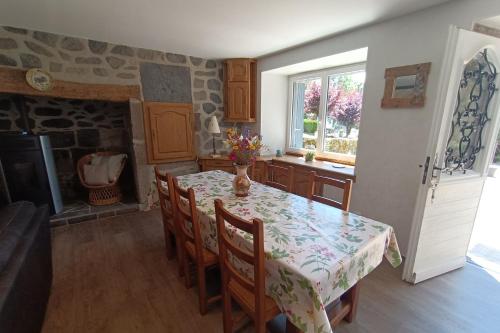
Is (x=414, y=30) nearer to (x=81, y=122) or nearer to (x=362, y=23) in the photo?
(x=362, y=23)

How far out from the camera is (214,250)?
1605 mm

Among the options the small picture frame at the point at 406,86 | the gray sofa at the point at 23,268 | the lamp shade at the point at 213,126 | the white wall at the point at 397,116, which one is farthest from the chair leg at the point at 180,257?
the small picture frame at the point at 406,86

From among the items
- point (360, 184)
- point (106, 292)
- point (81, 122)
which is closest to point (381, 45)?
point (360, 184)

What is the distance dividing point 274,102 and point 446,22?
240 centimetres

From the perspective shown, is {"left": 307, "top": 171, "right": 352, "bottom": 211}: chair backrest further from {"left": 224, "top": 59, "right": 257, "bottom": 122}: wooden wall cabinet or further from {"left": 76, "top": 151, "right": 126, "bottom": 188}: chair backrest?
{"left": 76, "top": 151, "right": 126, "bottom": 188}: chair backrest

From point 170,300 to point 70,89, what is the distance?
278 centimetres

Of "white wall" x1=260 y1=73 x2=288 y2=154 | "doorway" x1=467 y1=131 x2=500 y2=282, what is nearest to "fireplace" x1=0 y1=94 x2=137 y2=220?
"white wall" x1=260 y1=73 x2=288 y2=154

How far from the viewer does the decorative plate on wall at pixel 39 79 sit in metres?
2.56

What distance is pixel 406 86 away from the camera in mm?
2109

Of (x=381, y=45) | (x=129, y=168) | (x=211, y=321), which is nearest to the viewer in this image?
(x=211, y=321)

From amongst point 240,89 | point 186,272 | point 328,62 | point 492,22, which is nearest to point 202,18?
point 240,89

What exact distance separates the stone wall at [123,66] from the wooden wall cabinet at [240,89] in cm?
17

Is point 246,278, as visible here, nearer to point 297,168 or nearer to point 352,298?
point 352,298

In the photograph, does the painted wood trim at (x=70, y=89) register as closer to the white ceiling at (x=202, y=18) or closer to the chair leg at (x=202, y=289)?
the white ceiling at (x=202, y=18)
